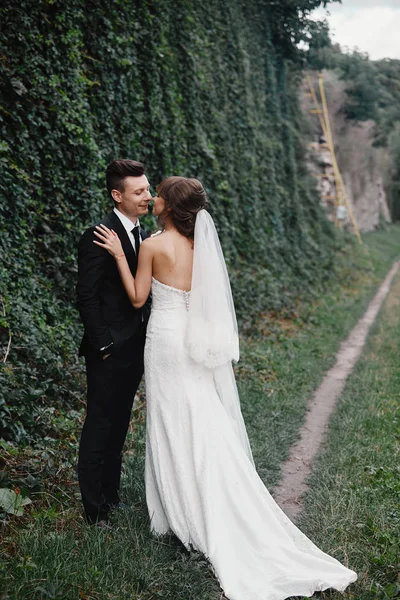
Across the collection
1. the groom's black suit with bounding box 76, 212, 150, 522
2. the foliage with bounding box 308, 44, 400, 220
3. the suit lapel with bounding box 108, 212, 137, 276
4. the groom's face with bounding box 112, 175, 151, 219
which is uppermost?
the foliage with bounding box 308, 44, 400, 220

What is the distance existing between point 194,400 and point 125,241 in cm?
104

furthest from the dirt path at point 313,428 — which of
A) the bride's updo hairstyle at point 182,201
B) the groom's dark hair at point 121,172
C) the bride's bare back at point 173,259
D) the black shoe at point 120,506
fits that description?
the groom's dark hair at point 121,172

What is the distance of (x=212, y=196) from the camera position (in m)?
11.2

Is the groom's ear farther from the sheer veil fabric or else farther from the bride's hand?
the sheer veil fabric

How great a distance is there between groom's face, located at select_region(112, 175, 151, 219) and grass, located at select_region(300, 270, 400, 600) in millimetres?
2304

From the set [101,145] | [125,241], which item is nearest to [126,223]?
[125,241]

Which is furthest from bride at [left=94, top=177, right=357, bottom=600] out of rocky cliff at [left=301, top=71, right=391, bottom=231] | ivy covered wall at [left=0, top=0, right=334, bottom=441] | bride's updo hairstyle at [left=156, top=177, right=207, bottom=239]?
rocky cliff at [left=301, top=71, right=391, bottom=231]

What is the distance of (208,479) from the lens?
3.50 m

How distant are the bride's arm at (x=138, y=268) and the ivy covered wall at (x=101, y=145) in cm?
142

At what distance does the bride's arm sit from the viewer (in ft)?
11.9

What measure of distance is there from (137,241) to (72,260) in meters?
2.69

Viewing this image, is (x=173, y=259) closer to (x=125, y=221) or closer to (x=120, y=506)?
(x=125, y=221)

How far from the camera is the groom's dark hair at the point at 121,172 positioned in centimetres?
372

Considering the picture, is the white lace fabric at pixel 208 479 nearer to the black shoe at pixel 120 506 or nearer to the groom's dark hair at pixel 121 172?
the black shoe at pixel 120 506
